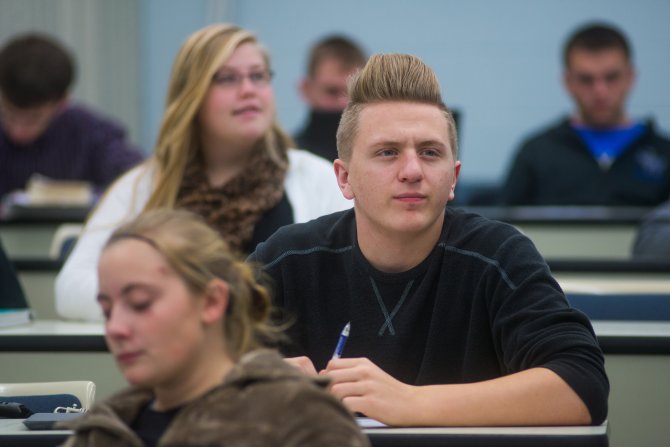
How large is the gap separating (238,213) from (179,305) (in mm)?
1869

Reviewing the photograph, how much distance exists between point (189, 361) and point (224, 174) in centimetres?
206

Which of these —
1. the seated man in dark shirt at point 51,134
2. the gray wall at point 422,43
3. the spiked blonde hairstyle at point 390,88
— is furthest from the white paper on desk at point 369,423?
the gray wall at point 422,43

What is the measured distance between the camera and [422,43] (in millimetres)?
7855

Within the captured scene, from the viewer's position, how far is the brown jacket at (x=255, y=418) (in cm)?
137

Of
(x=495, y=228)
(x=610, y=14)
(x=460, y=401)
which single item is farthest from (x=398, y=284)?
(x=610, y=14)

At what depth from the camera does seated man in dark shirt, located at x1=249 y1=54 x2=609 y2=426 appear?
1.95m

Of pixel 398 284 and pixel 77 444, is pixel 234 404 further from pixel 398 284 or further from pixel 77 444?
pixel 398 284

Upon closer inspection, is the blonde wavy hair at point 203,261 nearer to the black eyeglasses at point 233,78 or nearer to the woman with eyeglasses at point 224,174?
the woman with eyeglasses at point 224,174

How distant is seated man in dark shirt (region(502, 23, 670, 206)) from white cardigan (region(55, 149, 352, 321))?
2.42 meters

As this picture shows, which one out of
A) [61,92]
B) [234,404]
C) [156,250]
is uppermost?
[156,250]

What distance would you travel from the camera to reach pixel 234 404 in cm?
143

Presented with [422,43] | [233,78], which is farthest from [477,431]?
[422,43]

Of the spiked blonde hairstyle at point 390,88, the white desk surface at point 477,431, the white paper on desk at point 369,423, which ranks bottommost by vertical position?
the white paper on desk at point 369,423

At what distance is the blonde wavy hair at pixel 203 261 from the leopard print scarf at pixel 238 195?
1.66 meters
